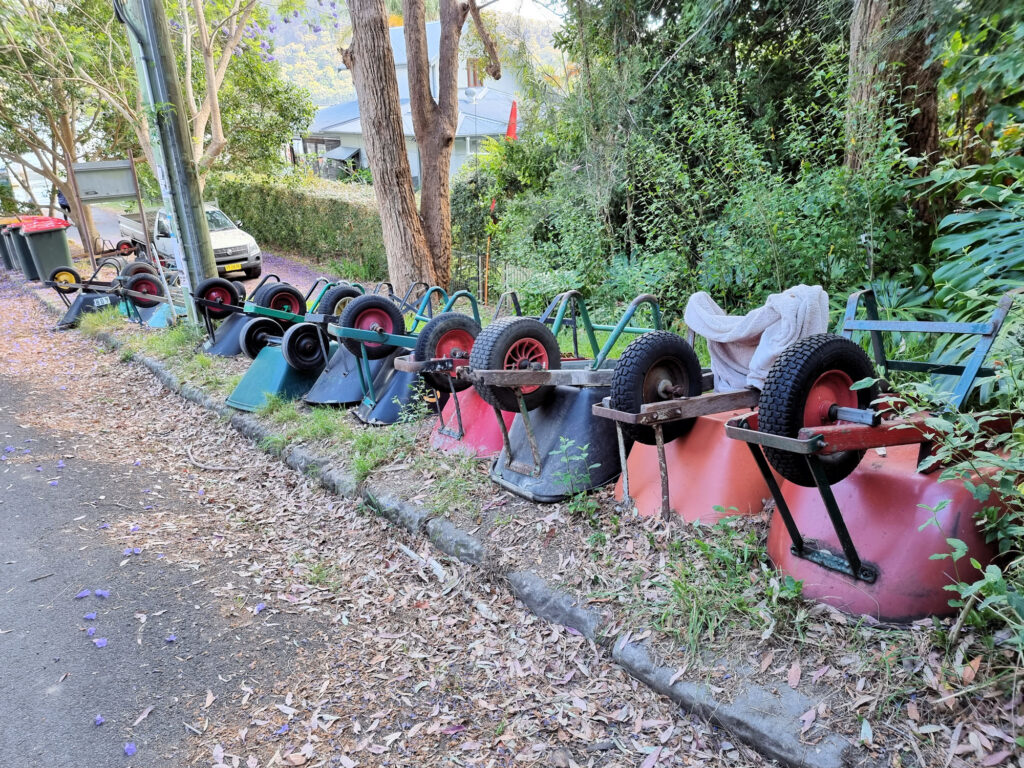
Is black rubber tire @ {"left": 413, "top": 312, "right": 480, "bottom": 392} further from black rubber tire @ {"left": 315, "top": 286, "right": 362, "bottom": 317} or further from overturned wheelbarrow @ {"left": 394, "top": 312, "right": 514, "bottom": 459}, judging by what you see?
black rubber tire @ {"left": 315, "top": 286, "right": 362, "bottom": 317}

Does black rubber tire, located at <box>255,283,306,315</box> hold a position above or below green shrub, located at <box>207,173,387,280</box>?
below

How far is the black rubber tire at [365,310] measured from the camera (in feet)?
18.0

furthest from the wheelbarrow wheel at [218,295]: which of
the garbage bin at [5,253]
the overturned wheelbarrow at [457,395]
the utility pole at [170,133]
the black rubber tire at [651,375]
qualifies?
the garbage bin at [5,253]

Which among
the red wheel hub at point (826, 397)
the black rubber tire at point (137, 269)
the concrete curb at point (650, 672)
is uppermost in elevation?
the black rubber tire at point (137, 269)

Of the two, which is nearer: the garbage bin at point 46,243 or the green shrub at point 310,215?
the garbage bin at point 46,243

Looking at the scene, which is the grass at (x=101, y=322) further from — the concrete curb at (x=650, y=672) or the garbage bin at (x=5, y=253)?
the garbage bin at (x=5, y=253)

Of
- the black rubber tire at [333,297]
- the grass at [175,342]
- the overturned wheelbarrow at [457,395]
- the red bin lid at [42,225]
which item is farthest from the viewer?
the red bin lid at [42,225]

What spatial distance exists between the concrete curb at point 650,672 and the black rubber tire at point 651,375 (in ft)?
3.23

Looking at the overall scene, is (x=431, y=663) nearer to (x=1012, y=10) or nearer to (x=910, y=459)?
(x=910, y=459)

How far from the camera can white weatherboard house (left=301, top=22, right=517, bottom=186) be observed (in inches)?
1031

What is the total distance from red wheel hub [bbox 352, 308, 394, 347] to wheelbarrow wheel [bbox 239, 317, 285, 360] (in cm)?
222

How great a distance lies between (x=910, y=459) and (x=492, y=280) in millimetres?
10159

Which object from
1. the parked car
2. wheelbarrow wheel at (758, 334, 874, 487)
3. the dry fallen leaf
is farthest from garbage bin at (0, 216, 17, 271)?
the dry fallen leaf

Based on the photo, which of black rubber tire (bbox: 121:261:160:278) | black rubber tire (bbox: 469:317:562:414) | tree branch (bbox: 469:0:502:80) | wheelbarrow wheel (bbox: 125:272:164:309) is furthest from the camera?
black rubber tire (bbox: 121:261:160:278)
